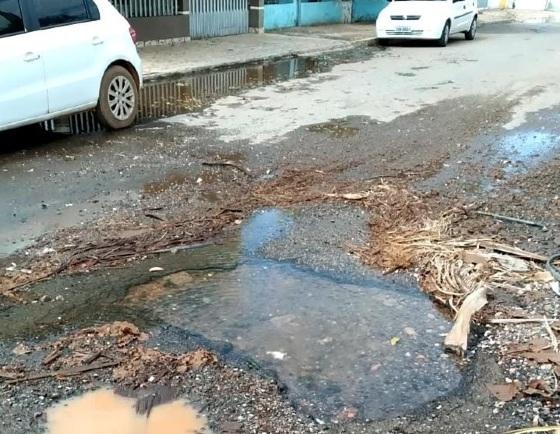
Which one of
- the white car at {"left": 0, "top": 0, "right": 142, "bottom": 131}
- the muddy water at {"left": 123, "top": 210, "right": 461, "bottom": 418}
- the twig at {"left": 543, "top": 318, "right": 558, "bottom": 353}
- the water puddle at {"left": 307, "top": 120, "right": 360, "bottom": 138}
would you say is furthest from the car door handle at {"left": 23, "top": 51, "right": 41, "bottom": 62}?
the twig at {"left": 543, "top": 318, "right": 558, "bottom": 353}

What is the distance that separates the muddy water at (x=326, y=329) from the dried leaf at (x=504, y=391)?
207 mm

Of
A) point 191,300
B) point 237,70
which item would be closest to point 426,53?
point 237,70

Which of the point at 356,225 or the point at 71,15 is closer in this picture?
the point at 356,225

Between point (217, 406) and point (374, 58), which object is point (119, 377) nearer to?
point (217, 406)

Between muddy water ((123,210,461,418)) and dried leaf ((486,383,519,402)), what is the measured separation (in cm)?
21

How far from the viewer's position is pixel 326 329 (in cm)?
455

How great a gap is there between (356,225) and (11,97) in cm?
430

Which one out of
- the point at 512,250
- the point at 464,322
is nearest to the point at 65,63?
the point at 512,250

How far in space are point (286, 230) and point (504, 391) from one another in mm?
2752

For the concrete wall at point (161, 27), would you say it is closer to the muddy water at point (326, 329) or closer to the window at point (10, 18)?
the window at point (10, 18)

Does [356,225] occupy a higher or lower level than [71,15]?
lower

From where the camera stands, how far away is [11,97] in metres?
7.89

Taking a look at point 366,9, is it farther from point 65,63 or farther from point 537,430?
point 537,430

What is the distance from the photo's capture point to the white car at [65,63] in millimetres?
7922
